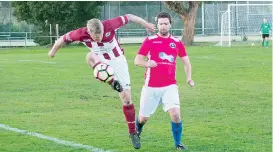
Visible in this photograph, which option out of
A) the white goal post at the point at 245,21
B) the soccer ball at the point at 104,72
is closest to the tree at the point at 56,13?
the white goal post at the point at 245,21

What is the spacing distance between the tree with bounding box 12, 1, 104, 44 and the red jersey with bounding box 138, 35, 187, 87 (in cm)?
4381

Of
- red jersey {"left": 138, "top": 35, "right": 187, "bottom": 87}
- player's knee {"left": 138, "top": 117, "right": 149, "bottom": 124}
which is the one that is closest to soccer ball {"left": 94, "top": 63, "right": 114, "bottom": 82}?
red jersey {"left": 138, "top": 35, "right": 187, "bottom": 87}

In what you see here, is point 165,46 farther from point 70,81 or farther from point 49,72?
point 49,72

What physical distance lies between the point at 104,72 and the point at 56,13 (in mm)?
44147

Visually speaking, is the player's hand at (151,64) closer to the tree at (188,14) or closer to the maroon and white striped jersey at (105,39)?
the maroon and white striped jersey at (105,39)

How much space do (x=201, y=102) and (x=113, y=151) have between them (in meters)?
5.80

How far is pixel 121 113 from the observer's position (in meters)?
13.0

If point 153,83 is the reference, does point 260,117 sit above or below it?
below

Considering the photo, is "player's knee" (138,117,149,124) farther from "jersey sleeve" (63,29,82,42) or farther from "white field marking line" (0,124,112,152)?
"jersey sleeve" (63,29,82,42)

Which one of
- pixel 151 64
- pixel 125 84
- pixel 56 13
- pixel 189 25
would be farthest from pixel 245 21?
pixel 151 64

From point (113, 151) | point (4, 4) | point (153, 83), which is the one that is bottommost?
point (113, 151)

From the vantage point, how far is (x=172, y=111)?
9.04m

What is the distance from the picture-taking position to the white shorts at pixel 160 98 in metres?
9.02

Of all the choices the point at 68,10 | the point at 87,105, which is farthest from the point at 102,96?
the point at 68,10
